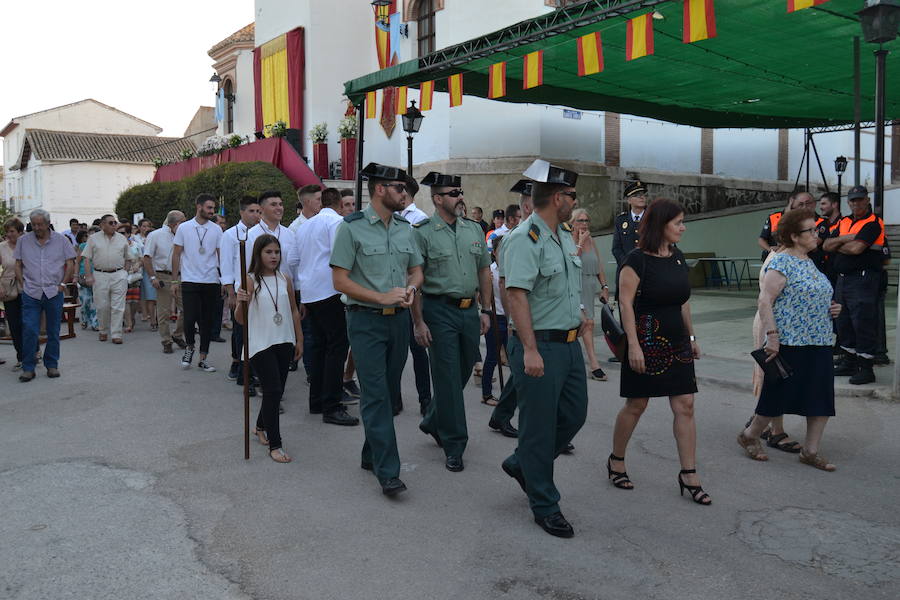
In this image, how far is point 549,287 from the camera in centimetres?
415

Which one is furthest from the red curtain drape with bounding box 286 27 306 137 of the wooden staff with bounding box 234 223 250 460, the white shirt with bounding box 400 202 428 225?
the wooden staff with bounding box 234 223 250 460

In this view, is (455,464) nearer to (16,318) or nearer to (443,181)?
(443,181)

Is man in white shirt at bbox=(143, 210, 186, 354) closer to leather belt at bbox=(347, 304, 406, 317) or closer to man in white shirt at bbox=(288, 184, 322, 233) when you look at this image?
man in white shirt at bbox=(288, 184, 322, 233)

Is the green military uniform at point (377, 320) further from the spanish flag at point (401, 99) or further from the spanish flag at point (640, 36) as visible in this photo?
the spanish flag at point (401, 99)

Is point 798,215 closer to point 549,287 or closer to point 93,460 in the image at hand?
point 549,287

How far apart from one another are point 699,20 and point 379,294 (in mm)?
5631

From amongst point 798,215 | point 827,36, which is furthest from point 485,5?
point 798,215

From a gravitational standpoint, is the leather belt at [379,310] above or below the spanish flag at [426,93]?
below

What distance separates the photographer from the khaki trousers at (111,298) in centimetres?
1155

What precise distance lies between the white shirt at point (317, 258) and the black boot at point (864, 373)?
4.93m

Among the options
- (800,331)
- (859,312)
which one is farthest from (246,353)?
(859,312)

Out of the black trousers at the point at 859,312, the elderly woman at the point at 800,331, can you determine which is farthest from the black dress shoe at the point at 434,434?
the black trousers at the point at 859,312

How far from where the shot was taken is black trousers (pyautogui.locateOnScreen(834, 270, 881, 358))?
7418 millimetres

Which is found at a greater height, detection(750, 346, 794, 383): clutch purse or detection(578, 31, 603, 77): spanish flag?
detection(578, 31, 603, 77): spanish flag
